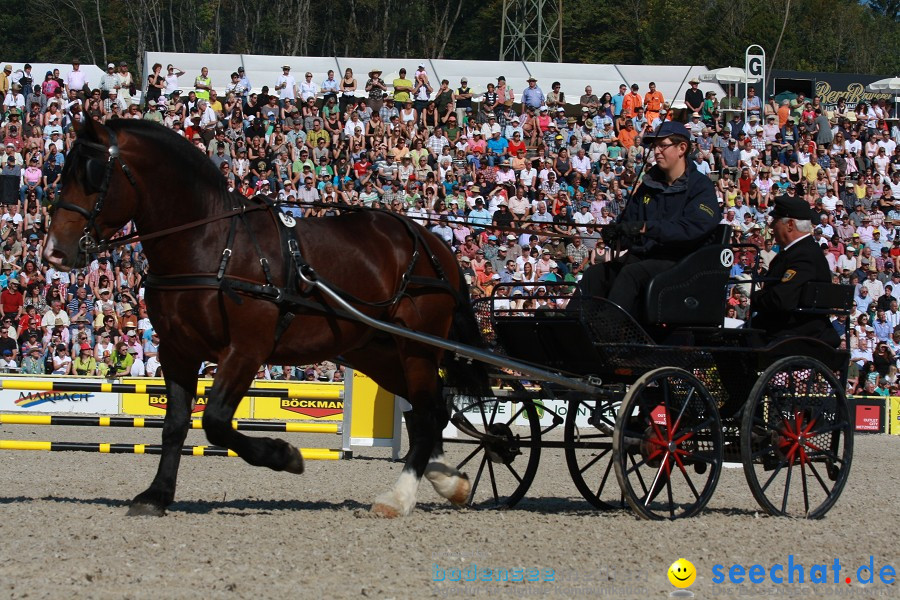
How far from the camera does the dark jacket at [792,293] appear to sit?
313 inches

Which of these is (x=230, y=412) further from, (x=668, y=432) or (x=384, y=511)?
(x=668, y=432)

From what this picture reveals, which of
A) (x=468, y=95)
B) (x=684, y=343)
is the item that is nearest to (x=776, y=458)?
(x=684, y=343)

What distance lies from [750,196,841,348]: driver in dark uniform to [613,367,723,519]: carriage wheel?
0.81 meters

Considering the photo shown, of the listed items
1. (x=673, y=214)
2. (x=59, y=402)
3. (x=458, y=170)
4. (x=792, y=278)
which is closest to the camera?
(x=673, y=214)

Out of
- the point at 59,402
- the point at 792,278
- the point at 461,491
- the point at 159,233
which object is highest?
the point at 159,233

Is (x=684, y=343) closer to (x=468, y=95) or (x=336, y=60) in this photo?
(x=468, y=95)

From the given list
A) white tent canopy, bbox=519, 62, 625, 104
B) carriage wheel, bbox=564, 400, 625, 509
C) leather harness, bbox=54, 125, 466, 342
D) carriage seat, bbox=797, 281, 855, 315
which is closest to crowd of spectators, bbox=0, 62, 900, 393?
white tent canopy, bbox=519, 62, 625, 104

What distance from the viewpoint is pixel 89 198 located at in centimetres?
692

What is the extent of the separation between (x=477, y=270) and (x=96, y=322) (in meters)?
5.68

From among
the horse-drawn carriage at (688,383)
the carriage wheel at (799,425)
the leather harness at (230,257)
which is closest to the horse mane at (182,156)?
the leather harness at (230,257)

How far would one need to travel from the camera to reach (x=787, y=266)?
26.5ft

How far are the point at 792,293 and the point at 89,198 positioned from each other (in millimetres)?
4343

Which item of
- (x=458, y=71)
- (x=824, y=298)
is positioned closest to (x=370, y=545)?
(x=824, y=298)

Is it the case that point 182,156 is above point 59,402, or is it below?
above
